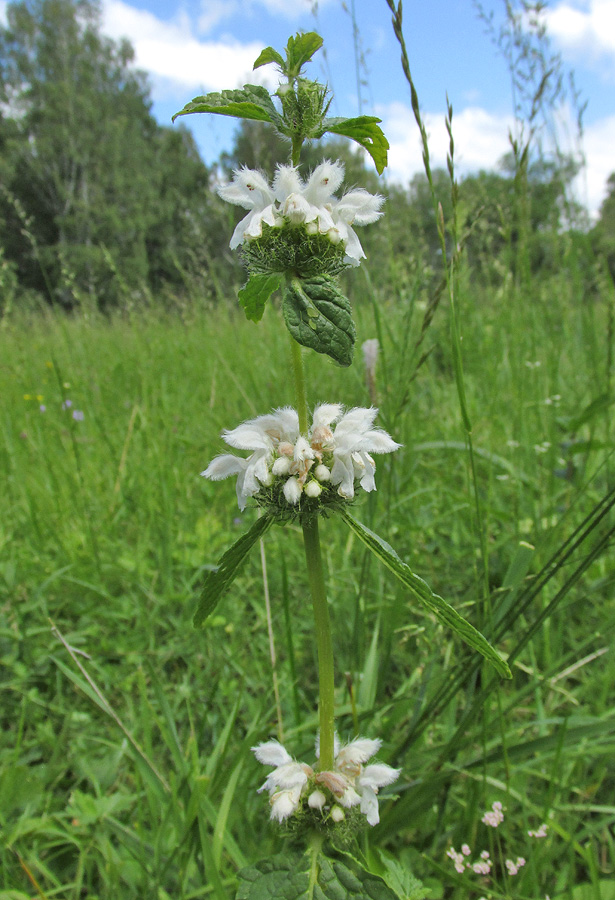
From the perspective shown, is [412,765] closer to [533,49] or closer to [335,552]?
[335,552]

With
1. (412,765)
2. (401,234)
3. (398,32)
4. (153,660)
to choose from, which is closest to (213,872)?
(412,765)

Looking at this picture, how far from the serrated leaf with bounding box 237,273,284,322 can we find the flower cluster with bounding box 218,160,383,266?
57mm

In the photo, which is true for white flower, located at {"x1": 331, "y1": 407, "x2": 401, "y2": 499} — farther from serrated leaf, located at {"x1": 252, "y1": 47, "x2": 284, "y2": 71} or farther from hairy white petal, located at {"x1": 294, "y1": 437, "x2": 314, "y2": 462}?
serrated leaf, located at {"x1": 252, "y1": 47, "x2": 284, "y2": 71}

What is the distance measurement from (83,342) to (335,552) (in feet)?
11.7

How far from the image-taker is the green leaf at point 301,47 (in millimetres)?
738

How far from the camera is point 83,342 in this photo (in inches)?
185

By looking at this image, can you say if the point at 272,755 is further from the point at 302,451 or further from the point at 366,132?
the point at 366,132

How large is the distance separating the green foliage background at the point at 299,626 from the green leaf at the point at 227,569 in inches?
15.8

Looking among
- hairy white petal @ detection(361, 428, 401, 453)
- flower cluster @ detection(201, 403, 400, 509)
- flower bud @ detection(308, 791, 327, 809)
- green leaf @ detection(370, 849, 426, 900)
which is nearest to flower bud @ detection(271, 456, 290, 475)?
flower cluster @ detection(201, 403, 400, 509)

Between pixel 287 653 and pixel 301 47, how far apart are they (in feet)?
4.78

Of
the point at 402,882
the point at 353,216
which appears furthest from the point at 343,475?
the point at 402,882

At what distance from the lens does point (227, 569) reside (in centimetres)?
75

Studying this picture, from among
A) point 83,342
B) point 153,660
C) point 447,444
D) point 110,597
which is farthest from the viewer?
point 83,342

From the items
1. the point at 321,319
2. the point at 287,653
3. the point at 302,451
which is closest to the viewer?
the point at 321,319
